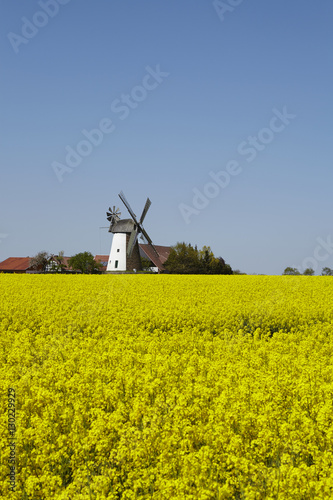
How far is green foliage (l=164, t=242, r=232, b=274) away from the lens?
63.0 m

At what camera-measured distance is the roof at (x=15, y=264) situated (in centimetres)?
9162

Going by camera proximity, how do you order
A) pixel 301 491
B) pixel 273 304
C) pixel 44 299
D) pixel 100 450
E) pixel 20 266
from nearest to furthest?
pixel 301 491, pixel 100 450, pixel 273 304, pixel 44 299, pixel 20 266

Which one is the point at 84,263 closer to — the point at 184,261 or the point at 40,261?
the point at 40,261

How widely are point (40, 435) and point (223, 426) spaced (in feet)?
7.69

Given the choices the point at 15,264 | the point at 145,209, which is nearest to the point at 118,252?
the point at 145,209

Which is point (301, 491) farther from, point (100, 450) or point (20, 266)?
point (20, 266)

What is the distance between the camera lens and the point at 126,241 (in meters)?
61.8

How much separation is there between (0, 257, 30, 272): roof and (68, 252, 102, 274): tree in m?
17.4

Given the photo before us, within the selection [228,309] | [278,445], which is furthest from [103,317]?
[278,445]

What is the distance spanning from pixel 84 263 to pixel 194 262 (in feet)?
87.8

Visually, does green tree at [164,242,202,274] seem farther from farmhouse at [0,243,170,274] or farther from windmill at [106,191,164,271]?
farmhouse at [0,243,170,274]

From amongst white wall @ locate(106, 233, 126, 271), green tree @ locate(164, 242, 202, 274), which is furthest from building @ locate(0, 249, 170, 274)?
white wall @ locate(106, 233, 126, 271)

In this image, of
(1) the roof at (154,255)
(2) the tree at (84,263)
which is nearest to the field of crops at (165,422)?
(1) the roof at (154,255)

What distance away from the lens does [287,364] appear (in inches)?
306
